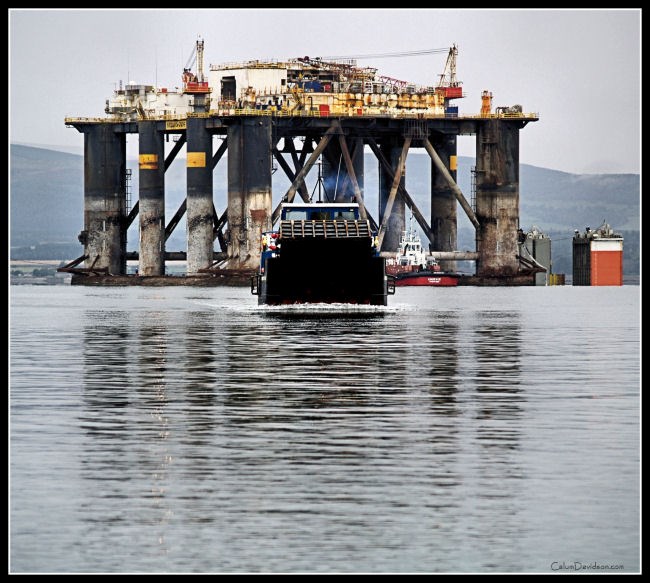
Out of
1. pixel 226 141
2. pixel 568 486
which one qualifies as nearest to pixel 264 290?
pixel 568 486

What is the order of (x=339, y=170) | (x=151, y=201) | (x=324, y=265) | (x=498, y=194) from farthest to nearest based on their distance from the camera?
1. (x=339, y=170)
2. (x=151, y=201)
3. (x=498, y=194)
4. (x=324, y=265)

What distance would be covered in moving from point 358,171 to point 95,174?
2842 centimetres

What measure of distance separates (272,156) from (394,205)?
2306 cm

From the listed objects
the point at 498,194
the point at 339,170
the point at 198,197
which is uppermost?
the point at 339,170

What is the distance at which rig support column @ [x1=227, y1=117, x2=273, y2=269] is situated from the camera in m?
153

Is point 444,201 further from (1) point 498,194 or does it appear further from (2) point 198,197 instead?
(2) point 198,197

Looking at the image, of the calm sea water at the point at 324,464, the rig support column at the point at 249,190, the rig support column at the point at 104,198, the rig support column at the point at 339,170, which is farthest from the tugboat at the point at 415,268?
the calm sea water at the point at 324,464

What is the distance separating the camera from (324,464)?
2255cm

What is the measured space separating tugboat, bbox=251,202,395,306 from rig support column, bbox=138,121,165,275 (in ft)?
267

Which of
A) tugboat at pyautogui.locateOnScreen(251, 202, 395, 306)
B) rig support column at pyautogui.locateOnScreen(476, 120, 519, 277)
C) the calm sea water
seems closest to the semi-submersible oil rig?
rig support column at pyautogui.locateOnScreen(476, 120, 519, 277)

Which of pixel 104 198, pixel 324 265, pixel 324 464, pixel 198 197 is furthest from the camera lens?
pixel 104 198

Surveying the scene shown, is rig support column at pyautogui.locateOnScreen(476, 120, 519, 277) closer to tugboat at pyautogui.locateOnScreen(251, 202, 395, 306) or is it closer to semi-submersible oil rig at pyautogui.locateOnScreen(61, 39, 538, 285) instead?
semi-submersible oil rig at pyautogui.locateOnScreen(61, 39, 538, 285)

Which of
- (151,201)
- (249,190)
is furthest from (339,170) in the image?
(151,201)

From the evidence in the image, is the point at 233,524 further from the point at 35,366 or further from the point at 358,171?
the point at 358,171
